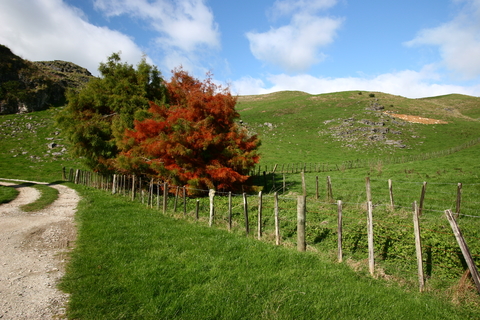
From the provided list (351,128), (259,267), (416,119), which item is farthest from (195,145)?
(416,119)

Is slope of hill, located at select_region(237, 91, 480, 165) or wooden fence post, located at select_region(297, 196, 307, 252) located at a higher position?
slope of hill, located at select_region(237, 91, 480, 165)

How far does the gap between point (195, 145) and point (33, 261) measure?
40.2 feet

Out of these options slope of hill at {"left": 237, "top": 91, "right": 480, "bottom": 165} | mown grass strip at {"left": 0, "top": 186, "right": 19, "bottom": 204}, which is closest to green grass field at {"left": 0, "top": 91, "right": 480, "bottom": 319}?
mown grass strip at {"left": 0, "top": 186, "right": 19, "bottom": 204}

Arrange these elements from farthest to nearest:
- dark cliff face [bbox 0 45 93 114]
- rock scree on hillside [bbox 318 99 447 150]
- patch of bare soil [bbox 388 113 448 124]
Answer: patch of bare soil [bbox 388 113 448 124] → rock scree on hillside [bbox 318 99 447 150] → dark cliff face [bbox 0 45 93 114]

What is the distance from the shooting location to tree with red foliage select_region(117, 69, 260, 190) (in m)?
18.6

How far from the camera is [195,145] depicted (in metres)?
18.8

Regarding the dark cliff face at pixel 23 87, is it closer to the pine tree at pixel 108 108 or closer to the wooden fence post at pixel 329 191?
the pine tree at pixel 108 108

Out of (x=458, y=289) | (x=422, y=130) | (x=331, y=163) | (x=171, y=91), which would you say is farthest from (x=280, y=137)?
(x=458, y=289)

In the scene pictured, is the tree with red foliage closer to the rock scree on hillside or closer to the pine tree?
the pine tree

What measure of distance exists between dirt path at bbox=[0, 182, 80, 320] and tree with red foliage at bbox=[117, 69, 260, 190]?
6777mm

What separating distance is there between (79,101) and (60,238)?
18.4 metres

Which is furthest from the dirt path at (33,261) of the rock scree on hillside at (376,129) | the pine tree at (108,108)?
the rock scree on hillside at (376,129)

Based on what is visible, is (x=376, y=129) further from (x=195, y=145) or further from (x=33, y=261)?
(x=33, y=261)

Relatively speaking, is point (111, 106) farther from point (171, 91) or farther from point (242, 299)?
point (242, 299)
